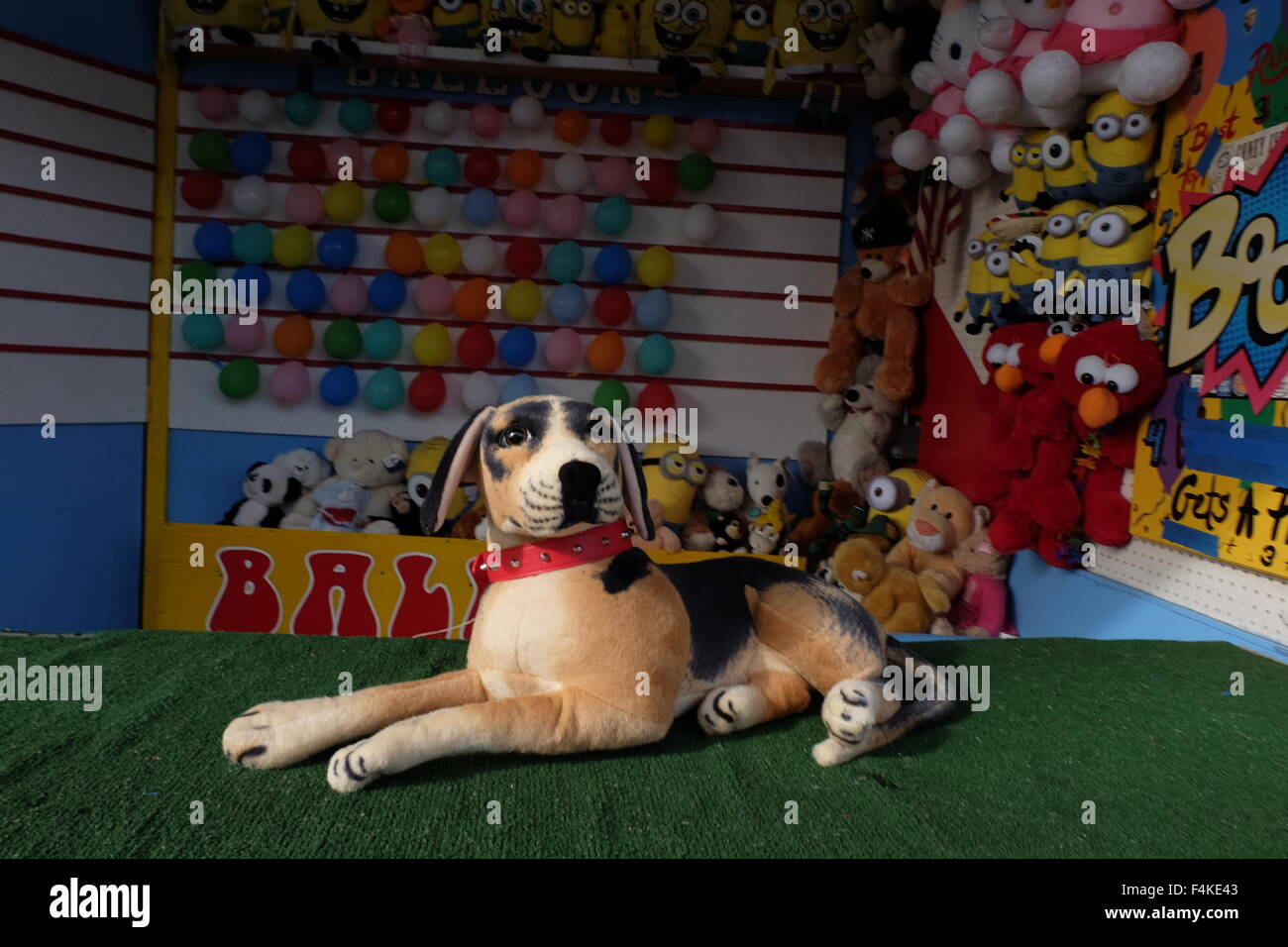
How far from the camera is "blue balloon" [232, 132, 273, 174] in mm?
3988

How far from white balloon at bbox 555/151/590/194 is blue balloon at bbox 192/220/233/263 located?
1.46 m

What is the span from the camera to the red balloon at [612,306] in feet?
13.2

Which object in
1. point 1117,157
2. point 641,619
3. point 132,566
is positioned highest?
point 1117,157

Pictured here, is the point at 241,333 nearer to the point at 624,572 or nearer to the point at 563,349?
the point at 563,349

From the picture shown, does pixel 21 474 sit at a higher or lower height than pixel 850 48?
lower

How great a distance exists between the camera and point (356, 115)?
3.97 metres

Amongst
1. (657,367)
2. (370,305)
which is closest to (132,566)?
(370,305)

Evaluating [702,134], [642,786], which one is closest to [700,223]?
[702,134]

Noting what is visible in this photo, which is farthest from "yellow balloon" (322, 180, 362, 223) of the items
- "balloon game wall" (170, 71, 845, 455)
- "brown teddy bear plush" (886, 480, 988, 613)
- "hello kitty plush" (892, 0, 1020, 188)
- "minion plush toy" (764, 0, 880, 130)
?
"brown teddy bear plush" (886, 480, 988, 613)

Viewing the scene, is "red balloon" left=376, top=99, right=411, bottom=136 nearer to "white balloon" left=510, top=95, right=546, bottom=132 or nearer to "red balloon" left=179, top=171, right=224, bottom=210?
"white balloon" left=510, top=95, right=546, bottom=132

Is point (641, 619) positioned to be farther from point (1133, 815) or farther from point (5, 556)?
point (5, 556)

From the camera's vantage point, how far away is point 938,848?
41.8 inches

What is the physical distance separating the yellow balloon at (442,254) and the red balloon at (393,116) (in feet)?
1.62

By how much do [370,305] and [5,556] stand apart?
5.68 ft
